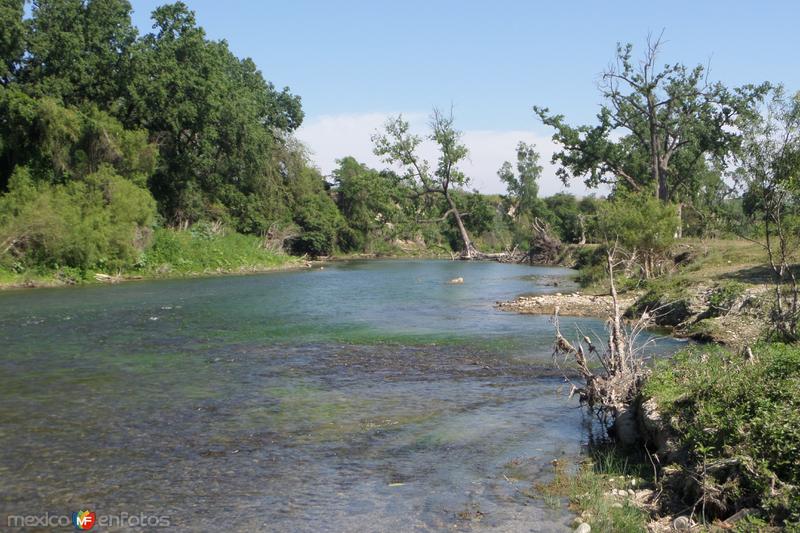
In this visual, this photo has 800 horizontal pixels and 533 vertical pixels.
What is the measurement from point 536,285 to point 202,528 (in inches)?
1345

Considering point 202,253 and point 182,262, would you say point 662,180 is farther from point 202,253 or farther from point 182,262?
point 182,262

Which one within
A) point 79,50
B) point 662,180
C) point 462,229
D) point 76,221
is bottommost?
point 76,221

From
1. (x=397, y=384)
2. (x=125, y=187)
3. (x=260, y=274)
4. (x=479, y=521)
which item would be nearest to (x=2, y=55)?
(x=125, y=187)

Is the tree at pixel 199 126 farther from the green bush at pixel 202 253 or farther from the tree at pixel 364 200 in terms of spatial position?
the tree at pixel 364 200

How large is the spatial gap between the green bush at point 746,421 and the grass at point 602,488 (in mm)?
881

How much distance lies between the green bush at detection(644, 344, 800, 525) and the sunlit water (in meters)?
1.87

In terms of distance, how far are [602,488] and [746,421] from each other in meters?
1.99

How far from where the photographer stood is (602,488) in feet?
29.5

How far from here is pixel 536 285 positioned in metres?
40.6

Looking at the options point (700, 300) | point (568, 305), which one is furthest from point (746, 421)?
point (568, 305)

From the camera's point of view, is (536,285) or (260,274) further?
(260,274)

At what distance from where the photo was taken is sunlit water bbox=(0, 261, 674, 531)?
28.9ft

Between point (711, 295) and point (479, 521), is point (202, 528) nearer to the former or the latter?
point (479, 521)

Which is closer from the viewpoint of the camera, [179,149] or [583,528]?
[583,528]
